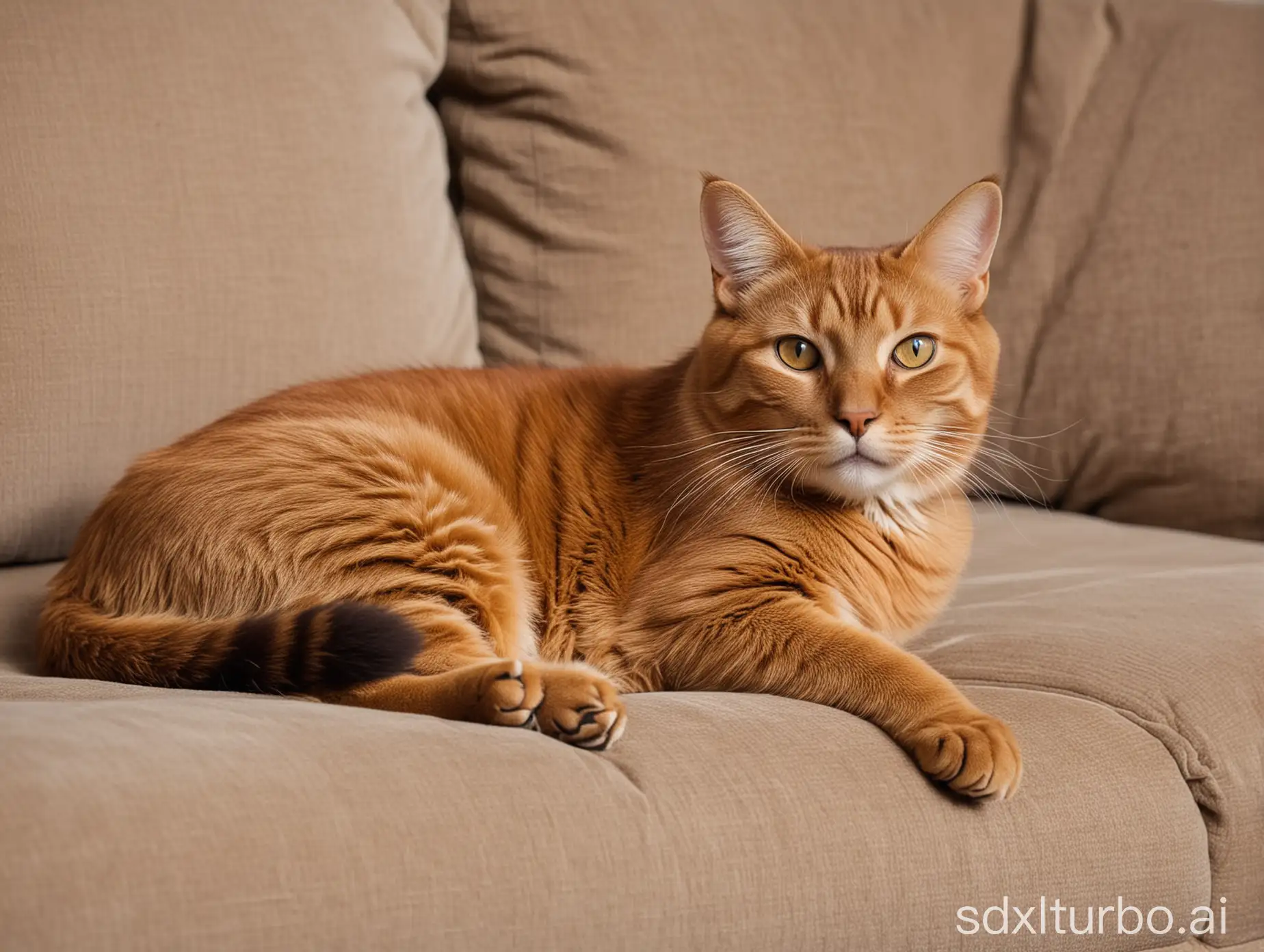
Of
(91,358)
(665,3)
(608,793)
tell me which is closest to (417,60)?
(665,3)

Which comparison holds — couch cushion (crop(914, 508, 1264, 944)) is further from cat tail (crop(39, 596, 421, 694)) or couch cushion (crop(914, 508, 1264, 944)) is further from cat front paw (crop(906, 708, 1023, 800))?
cat tail (crop(39, 596, 421, 694))

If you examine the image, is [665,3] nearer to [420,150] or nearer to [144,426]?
[420,150]

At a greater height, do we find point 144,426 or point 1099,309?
point 1099,309

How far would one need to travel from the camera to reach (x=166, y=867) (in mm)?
Result: 1015

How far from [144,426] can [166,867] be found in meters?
1.16

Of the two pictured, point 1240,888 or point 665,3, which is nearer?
point 1240,888

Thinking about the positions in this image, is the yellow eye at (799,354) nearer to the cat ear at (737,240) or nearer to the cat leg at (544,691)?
the cat ear at (737,240)

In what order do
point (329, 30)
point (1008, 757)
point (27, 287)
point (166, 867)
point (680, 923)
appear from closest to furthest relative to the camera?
point (166, 867) < point (680, 923) < point (1008, 757) < point (27, 287) < point (329, 30)

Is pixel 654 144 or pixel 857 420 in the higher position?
pixel 654 144

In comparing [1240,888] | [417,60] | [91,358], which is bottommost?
[1240,888]

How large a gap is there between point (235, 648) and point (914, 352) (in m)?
0.90

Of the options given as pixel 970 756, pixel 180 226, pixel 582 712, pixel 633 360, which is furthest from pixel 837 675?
pixel 180 226

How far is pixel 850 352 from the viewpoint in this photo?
1.64 metres

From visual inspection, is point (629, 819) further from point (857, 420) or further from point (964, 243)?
point (964, 243)
